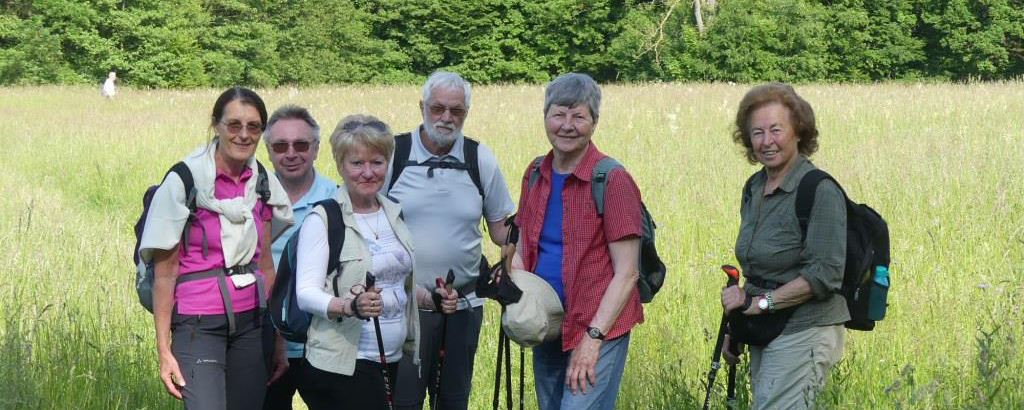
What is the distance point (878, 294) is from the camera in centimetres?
357

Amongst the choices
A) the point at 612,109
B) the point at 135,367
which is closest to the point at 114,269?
the point at 135,367

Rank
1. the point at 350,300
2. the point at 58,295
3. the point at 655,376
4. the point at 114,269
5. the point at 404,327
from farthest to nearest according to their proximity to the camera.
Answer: the point at 114,269 < the point at 58,295 < the point at 655,376 < the point at 404,327 < the point at 350,300

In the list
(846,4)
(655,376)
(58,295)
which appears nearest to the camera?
(655,376)

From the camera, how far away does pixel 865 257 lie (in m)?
3.56

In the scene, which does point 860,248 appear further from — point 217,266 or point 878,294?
point 217,266

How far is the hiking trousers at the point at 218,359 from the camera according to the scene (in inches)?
153

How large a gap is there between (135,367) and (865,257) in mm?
3946

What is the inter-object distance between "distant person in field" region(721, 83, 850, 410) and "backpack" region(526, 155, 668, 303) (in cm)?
27

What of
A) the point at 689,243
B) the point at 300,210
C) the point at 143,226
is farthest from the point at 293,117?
the point at 689,243

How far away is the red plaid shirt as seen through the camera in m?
3.64

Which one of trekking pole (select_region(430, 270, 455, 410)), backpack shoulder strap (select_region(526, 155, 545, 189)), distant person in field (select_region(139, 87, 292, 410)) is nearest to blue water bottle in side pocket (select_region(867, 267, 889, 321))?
backpack shoulder strap (select_region(526, 155, 545, 189))

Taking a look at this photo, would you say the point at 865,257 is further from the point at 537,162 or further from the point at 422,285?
the point at 422,285

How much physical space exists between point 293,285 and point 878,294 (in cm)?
201

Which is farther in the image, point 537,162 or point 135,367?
point 135,367
